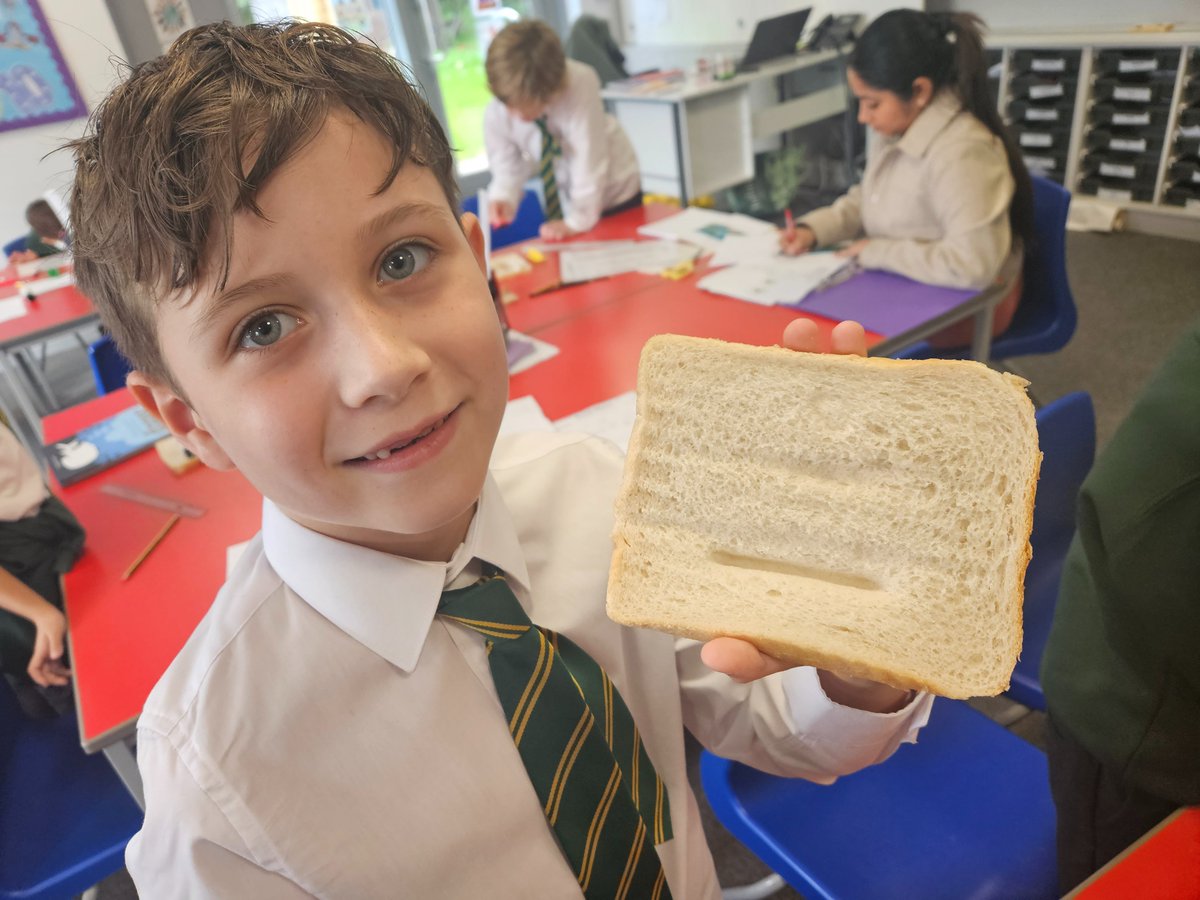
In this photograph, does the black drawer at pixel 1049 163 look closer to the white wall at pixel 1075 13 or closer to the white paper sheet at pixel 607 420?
the white wall at pixel 1075 13

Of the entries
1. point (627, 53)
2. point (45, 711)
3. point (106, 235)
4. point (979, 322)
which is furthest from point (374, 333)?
point (627, 53)

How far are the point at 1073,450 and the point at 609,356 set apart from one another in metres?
1.19

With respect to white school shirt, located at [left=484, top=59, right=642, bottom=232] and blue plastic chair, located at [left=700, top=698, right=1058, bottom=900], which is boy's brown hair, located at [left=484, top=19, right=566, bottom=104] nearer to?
white school shirt, located at [left=484, top=59, right=642, bottom=232]

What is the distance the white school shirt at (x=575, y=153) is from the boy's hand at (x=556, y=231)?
4cm

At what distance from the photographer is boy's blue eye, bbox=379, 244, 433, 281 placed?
28.2 inches

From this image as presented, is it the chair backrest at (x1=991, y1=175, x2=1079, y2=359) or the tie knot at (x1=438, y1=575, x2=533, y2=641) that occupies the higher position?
the tie knot at (x1=438, y1=575, x2=533, y2=641)

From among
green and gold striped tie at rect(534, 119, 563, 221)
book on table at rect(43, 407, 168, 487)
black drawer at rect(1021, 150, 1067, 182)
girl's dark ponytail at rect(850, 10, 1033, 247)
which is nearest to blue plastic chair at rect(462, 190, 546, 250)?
green and gold striped tie at rect(534, 119, 563, 221)

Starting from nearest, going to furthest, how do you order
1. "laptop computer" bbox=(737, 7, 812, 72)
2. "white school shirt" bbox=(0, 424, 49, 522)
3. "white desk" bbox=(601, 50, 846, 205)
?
"white school shirt" bbox=(0, 424, 49, 522) → "white desk" bbox=(601, 50, 846, 205) → "laptop computer" bbox=(737, 7, 812, 72)

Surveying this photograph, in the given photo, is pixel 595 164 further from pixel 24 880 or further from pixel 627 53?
pixel 627 53

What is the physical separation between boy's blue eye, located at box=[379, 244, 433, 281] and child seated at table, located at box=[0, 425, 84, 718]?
1348 mm

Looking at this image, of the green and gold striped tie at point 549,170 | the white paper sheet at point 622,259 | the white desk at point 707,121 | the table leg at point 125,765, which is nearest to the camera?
the table leg at point 125,765

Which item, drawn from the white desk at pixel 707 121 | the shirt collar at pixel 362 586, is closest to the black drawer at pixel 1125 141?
the white desk at pixel 707 121

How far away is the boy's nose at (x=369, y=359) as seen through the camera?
0.67 m

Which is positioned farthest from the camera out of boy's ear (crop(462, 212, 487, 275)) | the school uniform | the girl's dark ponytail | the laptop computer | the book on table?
the laptop computer
